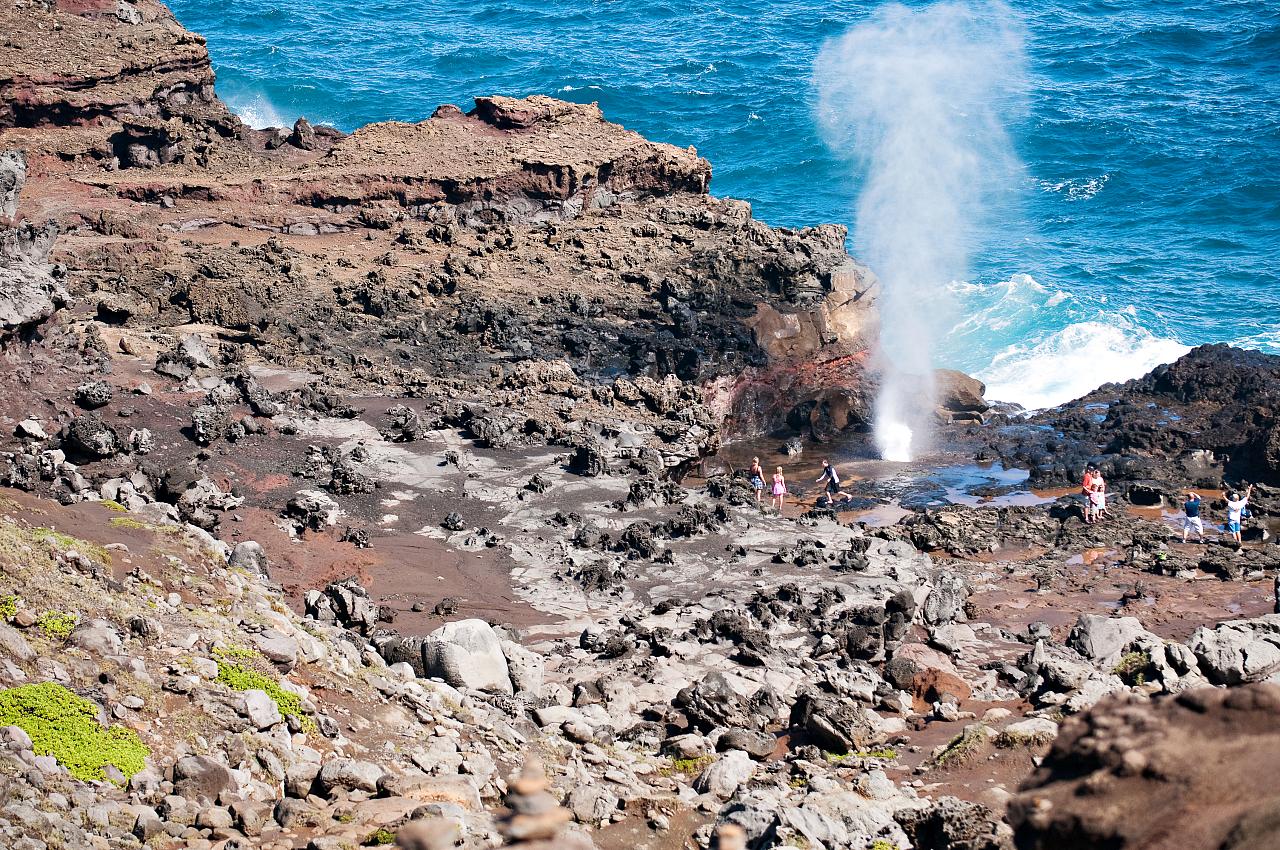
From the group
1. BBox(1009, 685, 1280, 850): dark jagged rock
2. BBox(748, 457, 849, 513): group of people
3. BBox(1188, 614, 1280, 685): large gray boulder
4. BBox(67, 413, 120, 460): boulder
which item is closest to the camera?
BBox(1009, 685, 1280, 850): dark jagged rock

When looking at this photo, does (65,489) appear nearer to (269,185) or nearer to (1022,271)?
(269,185)

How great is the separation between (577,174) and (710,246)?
4035mm

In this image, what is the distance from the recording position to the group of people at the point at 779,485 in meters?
25.4

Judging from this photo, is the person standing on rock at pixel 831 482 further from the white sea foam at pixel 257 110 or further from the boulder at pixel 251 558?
the white sea foam at pixel 257 110

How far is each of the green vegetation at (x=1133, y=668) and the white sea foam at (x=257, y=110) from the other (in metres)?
49.9

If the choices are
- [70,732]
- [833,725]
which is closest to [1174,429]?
[833,725]

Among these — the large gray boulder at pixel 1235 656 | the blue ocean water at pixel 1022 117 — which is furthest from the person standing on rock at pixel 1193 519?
the blue ocean water at pixel 1022 117

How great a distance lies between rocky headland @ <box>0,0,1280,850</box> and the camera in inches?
407

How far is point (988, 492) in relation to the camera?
27.9m

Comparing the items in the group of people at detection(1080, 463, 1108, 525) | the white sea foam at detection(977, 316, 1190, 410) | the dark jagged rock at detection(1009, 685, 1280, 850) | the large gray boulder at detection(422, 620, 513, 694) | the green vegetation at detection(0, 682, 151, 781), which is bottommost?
the white sea foam at detection(977, 316, 1190, 410)

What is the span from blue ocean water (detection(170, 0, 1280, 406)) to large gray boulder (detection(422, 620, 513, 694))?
86.7ft

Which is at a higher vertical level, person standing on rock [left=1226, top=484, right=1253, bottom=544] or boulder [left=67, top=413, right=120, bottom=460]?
boulder [left=67, top=413, right=120, bottom=460]

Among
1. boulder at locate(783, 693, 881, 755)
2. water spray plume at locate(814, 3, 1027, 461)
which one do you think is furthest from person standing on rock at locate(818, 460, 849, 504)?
boulder at locate(783, 693, 881, 755)

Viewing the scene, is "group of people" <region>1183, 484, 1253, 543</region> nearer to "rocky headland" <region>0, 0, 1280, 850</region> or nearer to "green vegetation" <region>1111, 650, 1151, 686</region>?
"rocky headland" <region>0, 0, 1280, 850</region>
